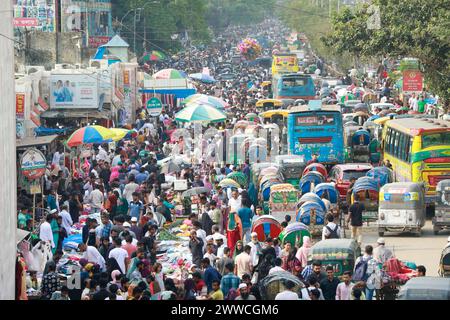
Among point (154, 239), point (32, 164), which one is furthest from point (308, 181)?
point (154, 239)

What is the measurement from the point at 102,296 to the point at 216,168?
17.6 metres

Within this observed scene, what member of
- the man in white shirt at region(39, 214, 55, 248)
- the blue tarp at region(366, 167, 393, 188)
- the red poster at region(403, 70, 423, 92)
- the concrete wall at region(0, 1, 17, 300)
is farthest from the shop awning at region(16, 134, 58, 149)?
the red poster at region(403, 70, 423, 92)

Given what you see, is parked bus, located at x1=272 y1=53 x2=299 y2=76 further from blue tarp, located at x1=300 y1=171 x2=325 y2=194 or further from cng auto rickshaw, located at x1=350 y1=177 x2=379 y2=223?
cng auto rickshaw, located at x1=350 y1=177 x2=379 y2=223

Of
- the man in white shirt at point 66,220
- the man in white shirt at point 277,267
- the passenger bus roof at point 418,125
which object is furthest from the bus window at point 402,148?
the man in white shirt at point 277,267

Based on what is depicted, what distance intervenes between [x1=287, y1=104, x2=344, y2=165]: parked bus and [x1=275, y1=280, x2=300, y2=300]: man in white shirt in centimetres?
2010

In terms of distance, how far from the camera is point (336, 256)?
2153cm

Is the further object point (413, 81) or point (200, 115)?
point (413, 81)

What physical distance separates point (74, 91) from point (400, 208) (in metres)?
16.5

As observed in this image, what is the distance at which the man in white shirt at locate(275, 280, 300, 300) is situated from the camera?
54.5 feet

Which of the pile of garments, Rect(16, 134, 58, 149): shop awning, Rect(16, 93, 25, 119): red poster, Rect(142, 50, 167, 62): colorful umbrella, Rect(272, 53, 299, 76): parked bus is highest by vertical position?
Rect(142, 50, 167, 62): colorful umbrella

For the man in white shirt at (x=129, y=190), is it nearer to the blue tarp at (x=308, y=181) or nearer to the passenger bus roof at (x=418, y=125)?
the blue tarp at (x=308, y=181)

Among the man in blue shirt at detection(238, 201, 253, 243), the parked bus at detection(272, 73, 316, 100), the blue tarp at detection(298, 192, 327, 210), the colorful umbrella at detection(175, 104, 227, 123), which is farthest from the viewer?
the parked bus at detection(272, 73, 316, 100)

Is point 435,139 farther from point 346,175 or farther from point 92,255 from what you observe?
point 92,255

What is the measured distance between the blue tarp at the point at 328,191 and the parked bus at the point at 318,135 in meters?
9.05
